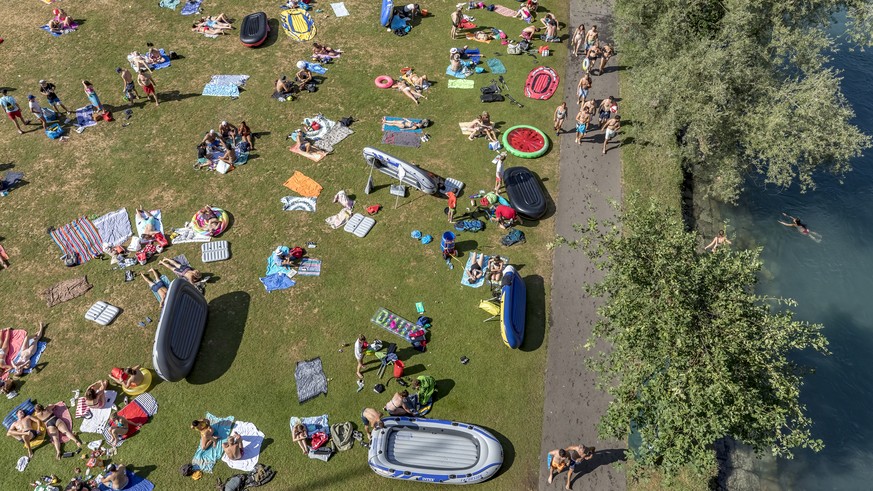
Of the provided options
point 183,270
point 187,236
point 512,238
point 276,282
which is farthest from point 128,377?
point 512,238

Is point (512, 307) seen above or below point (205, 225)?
above

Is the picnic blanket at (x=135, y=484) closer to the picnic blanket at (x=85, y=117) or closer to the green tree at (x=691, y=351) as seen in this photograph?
the green tree at (x=691, y=351)

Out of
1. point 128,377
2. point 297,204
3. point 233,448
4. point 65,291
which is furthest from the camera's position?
point 297,204

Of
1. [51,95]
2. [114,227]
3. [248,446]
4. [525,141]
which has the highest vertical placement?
[525,141]

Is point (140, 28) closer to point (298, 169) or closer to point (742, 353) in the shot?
point (298, 169)

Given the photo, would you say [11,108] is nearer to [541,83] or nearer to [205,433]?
[205,433]

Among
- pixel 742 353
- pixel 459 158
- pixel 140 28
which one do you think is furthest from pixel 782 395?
pixel 140 28
